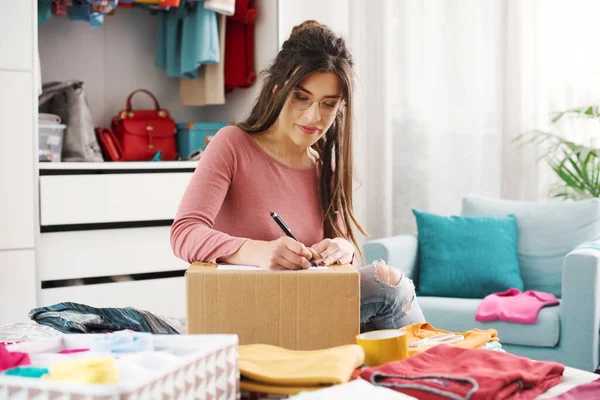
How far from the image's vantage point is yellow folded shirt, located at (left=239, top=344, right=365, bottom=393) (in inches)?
39.3

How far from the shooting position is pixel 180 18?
3623 millimetres

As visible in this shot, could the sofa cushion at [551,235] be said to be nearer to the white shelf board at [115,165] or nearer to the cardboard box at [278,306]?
the white shelf board at [115,165]

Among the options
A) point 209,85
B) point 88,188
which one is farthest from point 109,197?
point 209,85

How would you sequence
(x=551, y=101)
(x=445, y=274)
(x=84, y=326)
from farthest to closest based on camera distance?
(x=551, y=101)
(x=445, y=274)
(x=84, y=326)

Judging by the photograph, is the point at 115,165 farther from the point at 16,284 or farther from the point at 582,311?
the point at 582,311

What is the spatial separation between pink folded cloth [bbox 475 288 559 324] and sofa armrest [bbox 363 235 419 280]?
326 millimetres

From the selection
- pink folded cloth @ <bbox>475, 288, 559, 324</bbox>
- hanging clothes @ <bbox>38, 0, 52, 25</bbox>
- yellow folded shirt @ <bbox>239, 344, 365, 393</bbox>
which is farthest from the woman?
hanging clothes @ <bbox>38, 0, 52, 25</bbox>

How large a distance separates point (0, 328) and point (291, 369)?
2.76ft

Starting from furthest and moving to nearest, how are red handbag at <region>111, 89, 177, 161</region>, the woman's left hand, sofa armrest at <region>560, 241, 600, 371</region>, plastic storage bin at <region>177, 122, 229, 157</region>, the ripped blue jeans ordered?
plastic storage bin at <region>177, 122, 229, 157</region>, red handbag at <region>111, 89, 177, 161</region>, sofa armrest at <region>560, 241, 600, 371</region>, the ripped blue jeans, the woman's left hand

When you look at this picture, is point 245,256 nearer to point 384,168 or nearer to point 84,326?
point 84,326

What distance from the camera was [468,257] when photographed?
304 cm

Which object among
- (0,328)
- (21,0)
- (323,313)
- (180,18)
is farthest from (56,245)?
(323,313)

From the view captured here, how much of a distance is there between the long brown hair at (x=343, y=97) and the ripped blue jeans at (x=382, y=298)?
264 mm

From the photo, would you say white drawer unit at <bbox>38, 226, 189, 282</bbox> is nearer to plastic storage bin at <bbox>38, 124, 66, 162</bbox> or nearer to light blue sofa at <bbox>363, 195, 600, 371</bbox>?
plastic storage bin at <bbox>38, 124, 66, 162</bbox>
